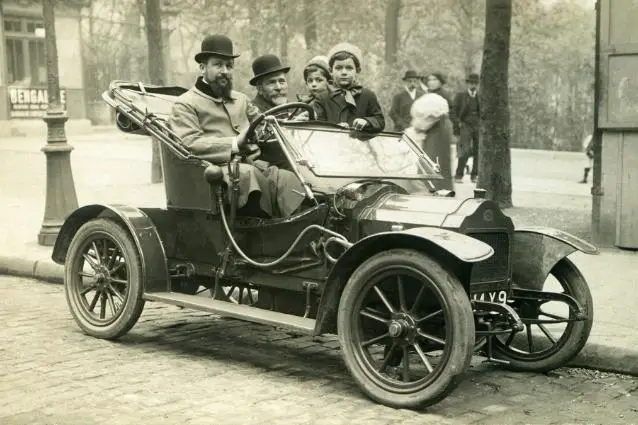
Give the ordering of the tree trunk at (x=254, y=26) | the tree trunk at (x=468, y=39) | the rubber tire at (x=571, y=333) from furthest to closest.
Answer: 1. the tree trunk at (x=468, y=39)
2. the tree trunk at (x=254, y=26)
3. the rubber tire at (x=571, y=333)

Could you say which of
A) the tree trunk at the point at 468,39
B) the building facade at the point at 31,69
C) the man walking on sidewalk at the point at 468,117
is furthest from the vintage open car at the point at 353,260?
the building facade at the point at 31,69

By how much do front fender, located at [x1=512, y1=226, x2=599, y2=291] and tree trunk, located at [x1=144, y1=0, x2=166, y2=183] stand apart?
11.4 m

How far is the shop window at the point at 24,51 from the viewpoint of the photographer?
33250 millimetres

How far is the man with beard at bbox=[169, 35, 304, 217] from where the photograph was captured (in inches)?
233

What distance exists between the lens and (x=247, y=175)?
593 cm

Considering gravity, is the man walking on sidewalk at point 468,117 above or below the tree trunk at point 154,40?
below

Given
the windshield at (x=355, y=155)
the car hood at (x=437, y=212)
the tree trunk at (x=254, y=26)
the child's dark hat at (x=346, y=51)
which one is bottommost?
the car hood at (x=437, y=212)

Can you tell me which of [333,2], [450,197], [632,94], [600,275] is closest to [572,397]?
[450,197]

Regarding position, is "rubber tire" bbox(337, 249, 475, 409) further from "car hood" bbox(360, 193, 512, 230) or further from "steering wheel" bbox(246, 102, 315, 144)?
"steering wheel" bbox(246, 102, 315, 144)

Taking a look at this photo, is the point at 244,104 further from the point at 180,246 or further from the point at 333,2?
the point at 333,2

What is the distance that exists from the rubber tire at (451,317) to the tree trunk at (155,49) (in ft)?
38.4

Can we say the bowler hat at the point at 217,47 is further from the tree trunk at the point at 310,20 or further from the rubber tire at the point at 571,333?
the tree trunk at the point at 310,20

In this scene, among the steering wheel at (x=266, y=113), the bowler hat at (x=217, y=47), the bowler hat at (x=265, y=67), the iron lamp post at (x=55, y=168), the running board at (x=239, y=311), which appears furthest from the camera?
the iron lamp post at (x=55, y=168)

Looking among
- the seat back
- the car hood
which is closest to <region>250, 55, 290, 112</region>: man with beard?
the seat back
